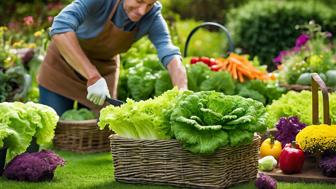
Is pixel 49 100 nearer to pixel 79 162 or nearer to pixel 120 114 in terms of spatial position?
pixel 79 162

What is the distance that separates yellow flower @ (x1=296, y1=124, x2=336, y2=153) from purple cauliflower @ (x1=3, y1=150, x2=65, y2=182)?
1.68 metres

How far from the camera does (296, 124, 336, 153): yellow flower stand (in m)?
5.47

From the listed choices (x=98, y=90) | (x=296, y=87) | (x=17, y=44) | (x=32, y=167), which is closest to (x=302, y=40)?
(x=296, y=87)

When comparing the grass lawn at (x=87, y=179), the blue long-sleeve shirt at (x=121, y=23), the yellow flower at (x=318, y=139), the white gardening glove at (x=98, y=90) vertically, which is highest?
the blue long-sleeve shirt at (x=121, y=23)

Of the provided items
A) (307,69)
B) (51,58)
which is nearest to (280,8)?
(307,69)

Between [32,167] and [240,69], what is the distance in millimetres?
3054

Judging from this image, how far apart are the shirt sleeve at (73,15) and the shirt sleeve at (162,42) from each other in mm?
519

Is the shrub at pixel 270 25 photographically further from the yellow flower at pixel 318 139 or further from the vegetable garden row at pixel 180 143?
the yellow flower at pixel 318 139

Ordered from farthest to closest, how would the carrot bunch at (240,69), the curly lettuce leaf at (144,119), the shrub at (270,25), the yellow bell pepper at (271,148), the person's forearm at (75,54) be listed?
the shrub at (270,25) → the carrot bunch at (240,69) → the person's forearm at (75,54) → the yellow bell pepper at (271,148) → the curly lettuce leaf at (144,119)

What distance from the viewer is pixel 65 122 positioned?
684cm

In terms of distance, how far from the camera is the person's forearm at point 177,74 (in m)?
6.50

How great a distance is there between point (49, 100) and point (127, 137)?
6.58ft

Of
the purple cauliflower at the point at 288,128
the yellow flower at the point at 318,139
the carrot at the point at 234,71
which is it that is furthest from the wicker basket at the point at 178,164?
the carrot at the point at 234,71

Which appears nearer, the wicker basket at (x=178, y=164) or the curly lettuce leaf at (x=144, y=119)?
the wicker basket at (x=178, y=164)
